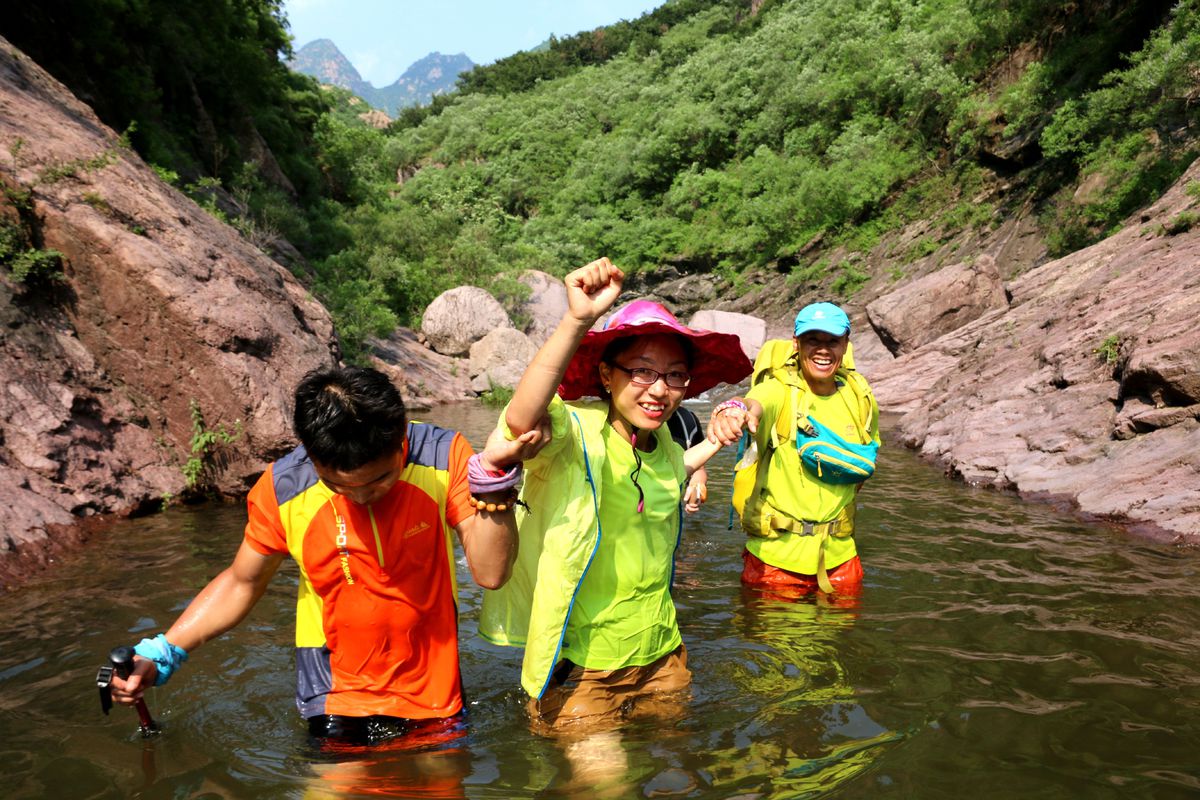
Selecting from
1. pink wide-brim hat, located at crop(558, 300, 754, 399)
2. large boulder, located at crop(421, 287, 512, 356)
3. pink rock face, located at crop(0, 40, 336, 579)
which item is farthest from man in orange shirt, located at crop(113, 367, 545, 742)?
large boulder, located at crop(421, 287, 512, 356)

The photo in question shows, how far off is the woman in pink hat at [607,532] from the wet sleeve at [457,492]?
203 millimetres

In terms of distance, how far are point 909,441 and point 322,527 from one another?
9958 mm

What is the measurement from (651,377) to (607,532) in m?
0.56

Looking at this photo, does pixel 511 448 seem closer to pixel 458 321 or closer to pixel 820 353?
pixel 820 353

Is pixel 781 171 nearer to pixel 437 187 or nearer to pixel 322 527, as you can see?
pixel 437 187

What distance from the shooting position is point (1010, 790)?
2.74 meters

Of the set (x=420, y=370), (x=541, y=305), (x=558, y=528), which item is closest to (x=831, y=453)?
(x=558, y=528)

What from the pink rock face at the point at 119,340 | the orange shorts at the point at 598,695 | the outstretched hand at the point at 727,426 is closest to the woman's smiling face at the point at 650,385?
the outstretched hand at the point at 727,426

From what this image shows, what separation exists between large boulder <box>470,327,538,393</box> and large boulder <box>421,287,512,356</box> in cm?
50

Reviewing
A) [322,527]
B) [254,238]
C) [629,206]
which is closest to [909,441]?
[322,527]

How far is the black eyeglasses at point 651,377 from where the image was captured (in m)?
2.85

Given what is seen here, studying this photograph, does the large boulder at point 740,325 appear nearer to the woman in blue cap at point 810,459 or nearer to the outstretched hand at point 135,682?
the woman in blue cap at point 810,459

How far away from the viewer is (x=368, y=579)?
2.76 meters

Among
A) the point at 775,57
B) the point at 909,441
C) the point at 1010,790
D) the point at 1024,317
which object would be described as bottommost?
the point at 1010,790
